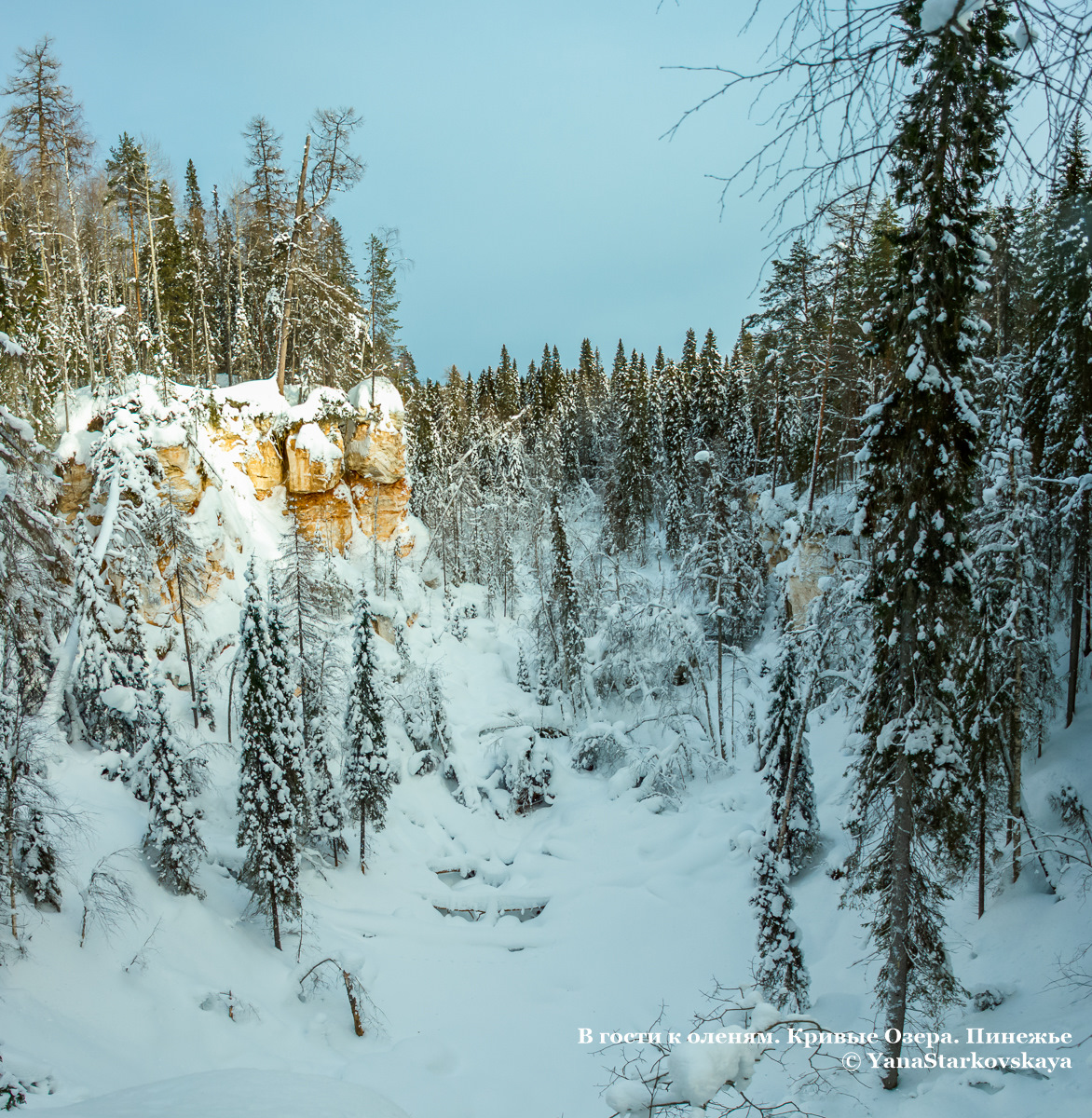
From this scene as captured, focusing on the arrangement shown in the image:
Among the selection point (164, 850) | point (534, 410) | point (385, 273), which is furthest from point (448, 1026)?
point (534, 410)

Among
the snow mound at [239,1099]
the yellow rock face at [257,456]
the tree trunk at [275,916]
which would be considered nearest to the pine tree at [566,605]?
the yellow rock face at [257,456]

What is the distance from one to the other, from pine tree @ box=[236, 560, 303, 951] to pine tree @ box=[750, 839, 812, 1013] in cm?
1123

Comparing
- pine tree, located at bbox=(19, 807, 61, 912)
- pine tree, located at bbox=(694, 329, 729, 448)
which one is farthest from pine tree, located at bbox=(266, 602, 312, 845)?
pine tree, located at bbox=(694, 329, 729, 448)

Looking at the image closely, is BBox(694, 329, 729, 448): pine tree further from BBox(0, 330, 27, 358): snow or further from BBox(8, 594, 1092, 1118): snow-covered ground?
BBox(0, 330, 27, 358): snow

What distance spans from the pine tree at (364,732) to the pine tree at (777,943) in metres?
12.4

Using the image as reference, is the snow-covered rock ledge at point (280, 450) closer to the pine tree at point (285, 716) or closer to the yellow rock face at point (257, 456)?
the yellow rock face at point (257, 456)

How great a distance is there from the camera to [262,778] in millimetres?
15562

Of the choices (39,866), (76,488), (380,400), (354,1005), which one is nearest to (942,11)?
(39,866)

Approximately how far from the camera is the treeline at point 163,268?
2281cm

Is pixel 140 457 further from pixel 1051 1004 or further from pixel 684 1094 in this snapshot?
pixel 1051 1004

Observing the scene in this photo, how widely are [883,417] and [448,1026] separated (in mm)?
16181

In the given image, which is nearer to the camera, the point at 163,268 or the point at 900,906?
the point at 900,906

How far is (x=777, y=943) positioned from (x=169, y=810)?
13989 millimetres

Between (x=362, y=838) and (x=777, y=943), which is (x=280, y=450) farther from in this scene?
(x=777, y=943)
